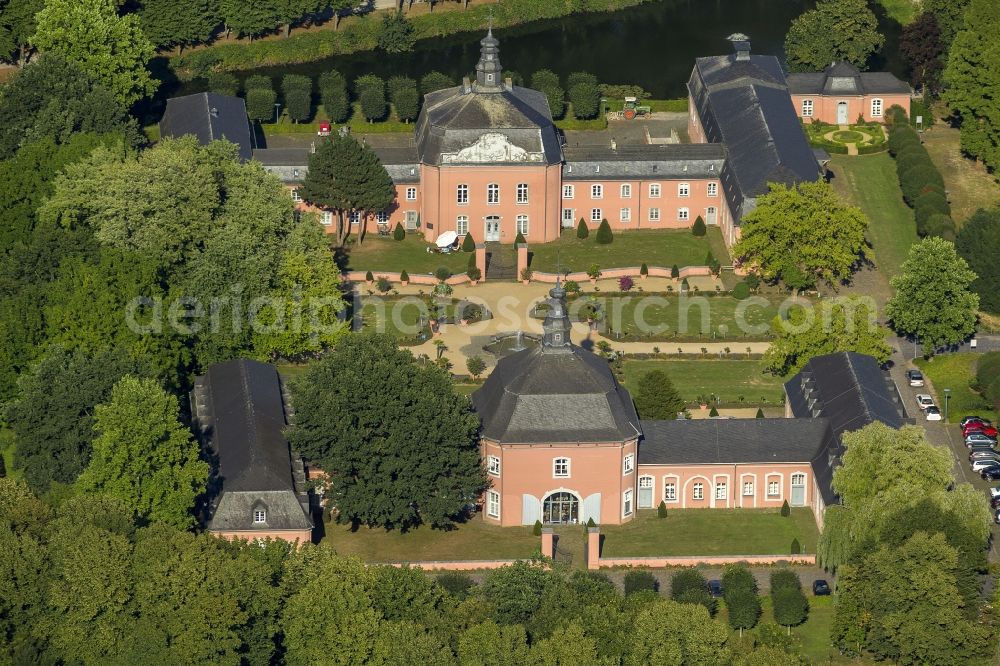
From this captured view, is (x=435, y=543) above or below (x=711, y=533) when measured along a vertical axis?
below

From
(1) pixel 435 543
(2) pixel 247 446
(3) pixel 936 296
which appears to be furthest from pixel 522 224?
(2) pixel 247 446

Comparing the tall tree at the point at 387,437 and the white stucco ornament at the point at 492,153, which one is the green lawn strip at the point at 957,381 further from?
the white stucco ornament at the point at 492,153

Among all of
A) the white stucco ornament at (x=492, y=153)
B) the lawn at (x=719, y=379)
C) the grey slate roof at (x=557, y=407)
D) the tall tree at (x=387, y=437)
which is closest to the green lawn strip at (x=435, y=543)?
the tall tree at (x=387, y=437)

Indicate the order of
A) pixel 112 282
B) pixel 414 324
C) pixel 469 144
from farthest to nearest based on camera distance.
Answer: pixel 469 144
pixel 414 324
pixel 112 282

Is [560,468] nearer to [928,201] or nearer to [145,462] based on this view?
[145,462]

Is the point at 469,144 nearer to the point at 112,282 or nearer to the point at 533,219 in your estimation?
the point at 533,219

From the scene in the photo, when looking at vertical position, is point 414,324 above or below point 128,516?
above

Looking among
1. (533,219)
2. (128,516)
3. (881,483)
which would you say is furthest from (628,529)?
(533,219)
